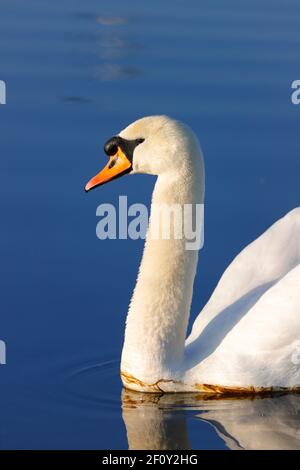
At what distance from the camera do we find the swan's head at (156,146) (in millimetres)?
7980

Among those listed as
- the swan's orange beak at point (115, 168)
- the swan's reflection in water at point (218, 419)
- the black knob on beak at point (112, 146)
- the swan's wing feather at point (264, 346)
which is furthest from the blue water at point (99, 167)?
the black knob on beak at point (112, 146)

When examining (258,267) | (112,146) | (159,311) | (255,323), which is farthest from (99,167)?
(255,323)

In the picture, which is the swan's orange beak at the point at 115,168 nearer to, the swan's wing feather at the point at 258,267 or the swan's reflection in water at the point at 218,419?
the swan's wing feather at the point at 258,267

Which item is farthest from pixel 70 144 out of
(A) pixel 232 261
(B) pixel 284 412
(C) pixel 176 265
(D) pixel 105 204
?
(B) pixel 284 412

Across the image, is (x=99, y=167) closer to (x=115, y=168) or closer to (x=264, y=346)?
(x=115, y=168)

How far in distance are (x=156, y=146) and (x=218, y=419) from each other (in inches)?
68.7

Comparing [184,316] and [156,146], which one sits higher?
[156,146]

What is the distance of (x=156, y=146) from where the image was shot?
8031mm

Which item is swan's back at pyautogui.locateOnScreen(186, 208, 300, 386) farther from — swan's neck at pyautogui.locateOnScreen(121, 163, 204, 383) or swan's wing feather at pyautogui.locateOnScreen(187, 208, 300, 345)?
swan's neck at pyautogui.locateOnScreen(121, 163, 204, 383)

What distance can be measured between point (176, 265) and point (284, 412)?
1.23 meters

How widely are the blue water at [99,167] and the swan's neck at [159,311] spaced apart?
23 centimetres

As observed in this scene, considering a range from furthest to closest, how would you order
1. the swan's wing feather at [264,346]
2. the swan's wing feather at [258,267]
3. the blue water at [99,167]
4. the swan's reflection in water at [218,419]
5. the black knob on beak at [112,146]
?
the swan's wing feather at [258,267]
the black knob on beak at [112,146]
the swan's wing feather at [264,346]
the blue water at [99,167]
the swan's reflection in water at [218,419]

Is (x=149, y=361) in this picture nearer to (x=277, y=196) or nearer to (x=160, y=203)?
(x=160, y=203)

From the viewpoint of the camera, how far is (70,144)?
38.4 feet
